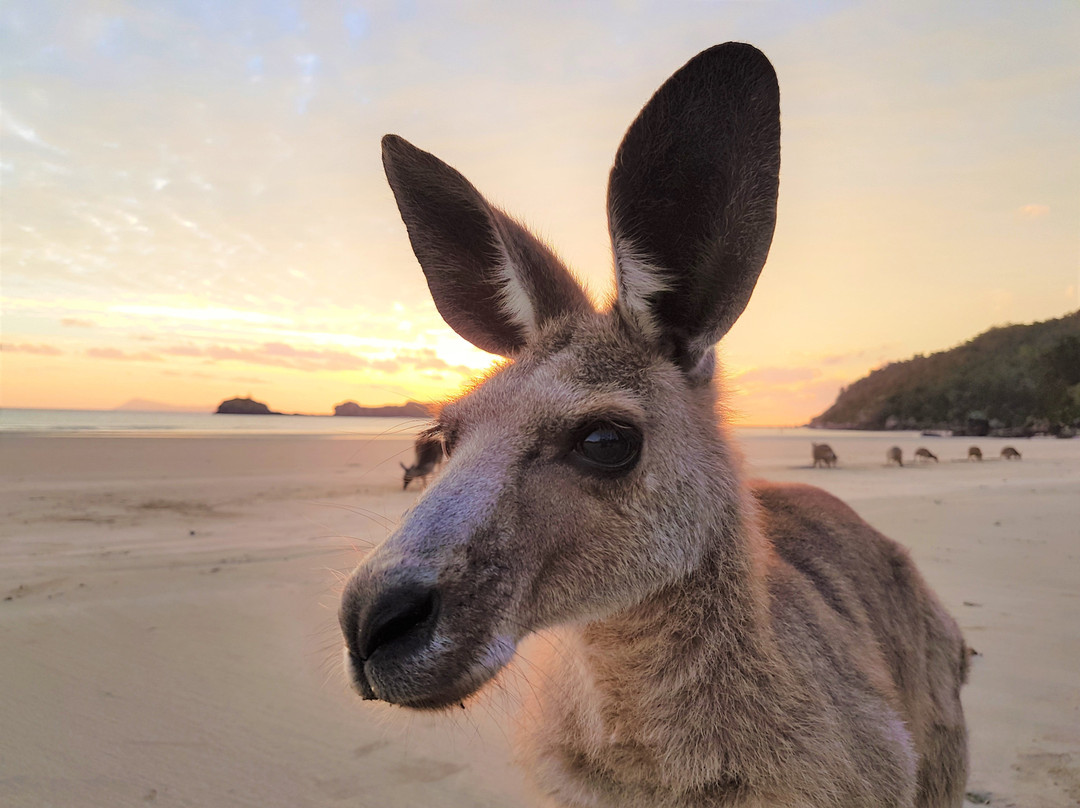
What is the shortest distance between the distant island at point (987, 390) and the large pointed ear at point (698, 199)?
45565mm

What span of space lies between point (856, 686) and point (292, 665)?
3.32 m

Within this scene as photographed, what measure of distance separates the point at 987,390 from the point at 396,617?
59870 mm

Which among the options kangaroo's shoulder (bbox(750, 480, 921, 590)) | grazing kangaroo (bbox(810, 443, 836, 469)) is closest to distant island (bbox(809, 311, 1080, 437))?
grazing kangaroo (bbox(810, 443, 836, 469))

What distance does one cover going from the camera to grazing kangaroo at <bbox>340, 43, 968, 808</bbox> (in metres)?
1.46

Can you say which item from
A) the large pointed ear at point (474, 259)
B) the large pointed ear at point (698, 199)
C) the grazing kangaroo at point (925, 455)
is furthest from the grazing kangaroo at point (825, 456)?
the large pointed ear at point (698, 199)

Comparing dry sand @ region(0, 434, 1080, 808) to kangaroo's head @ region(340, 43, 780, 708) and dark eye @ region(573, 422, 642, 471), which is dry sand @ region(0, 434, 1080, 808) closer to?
kangaroo's head @ region(340, 43, 780, 708)

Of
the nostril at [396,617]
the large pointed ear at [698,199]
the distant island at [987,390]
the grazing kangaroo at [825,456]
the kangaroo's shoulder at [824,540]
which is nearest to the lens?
the nostril at [396,617]

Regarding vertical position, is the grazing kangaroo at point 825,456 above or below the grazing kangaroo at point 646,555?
below

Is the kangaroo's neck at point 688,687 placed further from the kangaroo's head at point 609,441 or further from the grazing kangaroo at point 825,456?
the grazing kangaroo at point 825,456

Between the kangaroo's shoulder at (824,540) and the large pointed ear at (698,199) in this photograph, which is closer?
the large pointed ear at (698,199)

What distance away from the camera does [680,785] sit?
1680 mm

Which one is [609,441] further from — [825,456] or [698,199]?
[825,456]

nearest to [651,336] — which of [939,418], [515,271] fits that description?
[515,271]

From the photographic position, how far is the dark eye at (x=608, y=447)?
5.55ft
